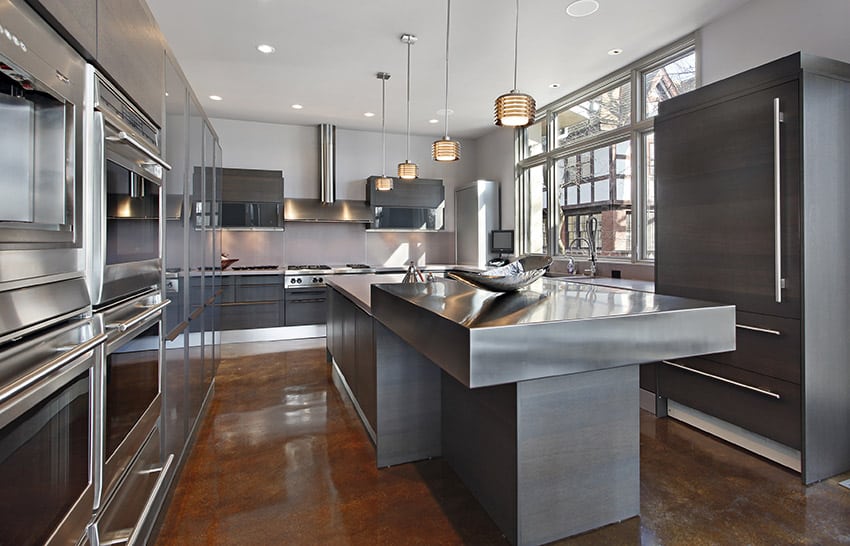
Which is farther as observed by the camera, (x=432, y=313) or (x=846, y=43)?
(x=846, y=43)

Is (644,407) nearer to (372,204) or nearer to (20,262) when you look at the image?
(20,262)

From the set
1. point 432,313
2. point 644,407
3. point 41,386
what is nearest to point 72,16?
point 41,386

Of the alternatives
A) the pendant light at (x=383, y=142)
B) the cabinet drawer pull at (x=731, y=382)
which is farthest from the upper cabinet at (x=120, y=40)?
the pendant light at (x=383, y=142)

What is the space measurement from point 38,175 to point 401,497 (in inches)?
72.7

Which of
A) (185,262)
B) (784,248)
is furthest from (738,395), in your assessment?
(185,262)

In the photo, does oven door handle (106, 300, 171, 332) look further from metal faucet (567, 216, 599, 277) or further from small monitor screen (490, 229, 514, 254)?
small monitor screen (490, 229, 514, 254)

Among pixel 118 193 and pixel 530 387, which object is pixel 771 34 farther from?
pixel 118 193

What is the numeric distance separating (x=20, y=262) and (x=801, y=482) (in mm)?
3201

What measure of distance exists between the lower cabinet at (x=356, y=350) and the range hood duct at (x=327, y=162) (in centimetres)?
266

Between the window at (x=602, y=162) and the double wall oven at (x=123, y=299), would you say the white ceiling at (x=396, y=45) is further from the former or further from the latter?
the double wall oven at (x=123, y=299)

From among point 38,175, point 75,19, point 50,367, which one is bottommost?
point 50,367

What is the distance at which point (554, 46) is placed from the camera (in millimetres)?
3844

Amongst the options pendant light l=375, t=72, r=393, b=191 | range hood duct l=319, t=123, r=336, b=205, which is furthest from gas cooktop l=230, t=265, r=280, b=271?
pendant light l=375, t=72, r=393, b=191

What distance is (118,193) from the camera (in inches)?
55.4
